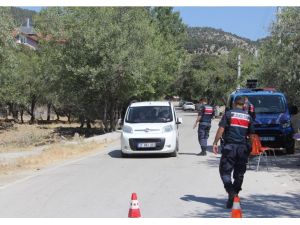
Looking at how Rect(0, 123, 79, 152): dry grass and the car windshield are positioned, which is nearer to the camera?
the car windshield

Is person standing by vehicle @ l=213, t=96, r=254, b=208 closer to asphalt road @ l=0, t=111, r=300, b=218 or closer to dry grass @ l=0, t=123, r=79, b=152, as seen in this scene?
asphalt road @ l=0, t=111, r=300, b=218

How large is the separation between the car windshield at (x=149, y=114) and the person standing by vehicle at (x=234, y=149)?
27.7 ft

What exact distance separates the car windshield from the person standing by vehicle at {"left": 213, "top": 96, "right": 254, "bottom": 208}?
845 centimetres

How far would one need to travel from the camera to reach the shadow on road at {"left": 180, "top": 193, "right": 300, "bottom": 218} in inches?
319

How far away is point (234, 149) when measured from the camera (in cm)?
873

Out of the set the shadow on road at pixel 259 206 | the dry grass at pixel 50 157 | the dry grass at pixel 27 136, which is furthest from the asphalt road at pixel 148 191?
the dry grass at pixel 27 136

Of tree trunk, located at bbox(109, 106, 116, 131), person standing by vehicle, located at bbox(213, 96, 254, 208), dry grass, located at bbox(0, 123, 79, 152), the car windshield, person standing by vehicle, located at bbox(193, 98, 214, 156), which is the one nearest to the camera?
person standing by vehicle, located at bbox(213, 96, 254, 208)

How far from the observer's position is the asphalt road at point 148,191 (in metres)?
8.36

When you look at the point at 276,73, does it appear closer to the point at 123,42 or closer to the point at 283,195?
the point at 123,42

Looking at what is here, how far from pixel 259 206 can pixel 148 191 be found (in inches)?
92.6

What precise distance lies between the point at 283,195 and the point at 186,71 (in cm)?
8868

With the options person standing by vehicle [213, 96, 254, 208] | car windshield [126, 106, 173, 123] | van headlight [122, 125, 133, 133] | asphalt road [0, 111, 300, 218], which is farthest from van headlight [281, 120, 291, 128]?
person standing by vehicle [213, 96, 254, 208]

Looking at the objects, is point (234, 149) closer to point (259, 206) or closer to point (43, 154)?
point (259, 206)

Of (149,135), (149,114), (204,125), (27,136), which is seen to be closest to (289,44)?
(204,125)
